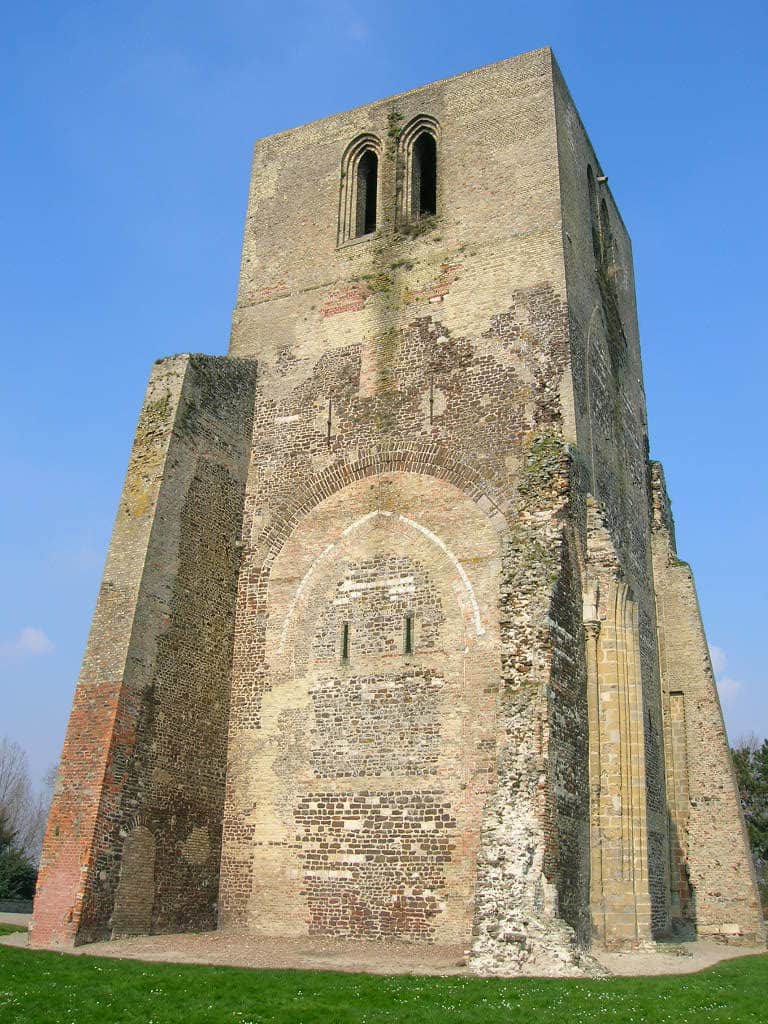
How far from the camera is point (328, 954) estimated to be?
490 inches

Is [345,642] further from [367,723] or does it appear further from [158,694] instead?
[158,694]

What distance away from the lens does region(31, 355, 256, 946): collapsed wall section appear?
1290 cm

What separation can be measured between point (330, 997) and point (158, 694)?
6.41m

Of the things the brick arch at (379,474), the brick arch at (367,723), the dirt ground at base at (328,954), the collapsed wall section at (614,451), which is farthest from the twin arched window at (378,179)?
the dirt ground at base at (328,954)

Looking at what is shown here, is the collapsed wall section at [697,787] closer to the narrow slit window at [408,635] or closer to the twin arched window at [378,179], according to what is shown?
the narrow slit window at [408,635]

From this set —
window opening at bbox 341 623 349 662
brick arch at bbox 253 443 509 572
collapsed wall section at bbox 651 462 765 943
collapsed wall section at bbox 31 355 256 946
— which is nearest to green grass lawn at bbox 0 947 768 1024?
collapsed wall section at bbox 31 355 256 946

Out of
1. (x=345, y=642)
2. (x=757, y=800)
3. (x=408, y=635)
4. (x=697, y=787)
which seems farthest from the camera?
(x=757, y=800)

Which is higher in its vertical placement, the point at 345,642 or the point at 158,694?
the point at 345,642

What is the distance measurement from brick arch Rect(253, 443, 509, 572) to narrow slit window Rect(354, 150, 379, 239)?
536 centimetres

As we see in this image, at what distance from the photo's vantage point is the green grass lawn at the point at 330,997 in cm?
817

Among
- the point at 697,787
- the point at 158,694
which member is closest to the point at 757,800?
the point at 697,787

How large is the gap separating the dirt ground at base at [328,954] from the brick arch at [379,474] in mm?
5941

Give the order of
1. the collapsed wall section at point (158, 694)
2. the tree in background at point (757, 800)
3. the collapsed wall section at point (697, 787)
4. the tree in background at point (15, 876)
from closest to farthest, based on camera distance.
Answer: the collapsed wall section at point (158, 694) < the collapsed wall section at point (697, 787) < the tree in background at point (15, 876) < the tree in background at point (757, 800)

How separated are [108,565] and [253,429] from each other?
13.9ft
